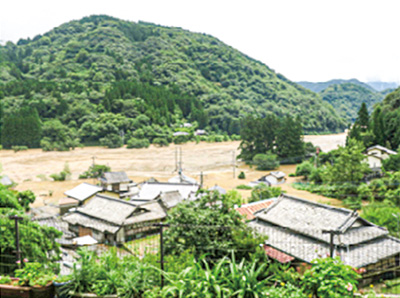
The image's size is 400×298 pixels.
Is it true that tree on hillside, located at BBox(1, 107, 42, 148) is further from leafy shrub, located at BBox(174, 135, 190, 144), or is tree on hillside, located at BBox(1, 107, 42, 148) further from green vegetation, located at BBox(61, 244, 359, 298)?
green vegetation, located at BBox(61, 244, 359, 298)

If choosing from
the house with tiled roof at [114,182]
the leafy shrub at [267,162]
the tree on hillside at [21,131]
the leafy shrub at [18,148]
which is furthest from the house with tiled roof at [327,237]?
the tree on hillside at [21,131]

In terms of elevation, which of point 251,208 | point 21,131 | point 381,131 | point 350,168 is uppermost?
point 381,131

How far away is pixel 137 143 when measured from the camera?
52.1 meters

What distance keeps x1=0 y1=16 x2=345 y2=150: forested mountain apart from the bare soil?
4939mm

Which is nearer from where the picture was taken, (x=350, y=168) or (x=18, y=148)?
(x=350, y=168)

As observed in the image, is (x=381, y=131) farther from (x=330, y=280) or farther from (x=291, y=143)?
(x=330, y=280)

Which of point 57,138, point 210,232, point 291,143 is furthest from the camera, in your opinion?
point 57,138

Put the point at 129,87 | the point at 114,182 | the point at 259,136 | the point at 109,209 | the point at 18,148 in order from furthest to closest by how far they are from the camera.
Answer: the point at 129,87 < the point at 18,148 < the point at 259,136 < the point at 114,182 < the point at 109,209

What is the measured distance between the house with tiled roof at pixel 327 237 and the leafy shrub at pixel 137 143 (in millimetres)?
43297

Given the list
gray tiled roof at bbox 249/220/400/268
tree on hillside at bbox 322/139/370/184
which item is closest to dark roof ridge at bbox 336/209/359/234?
gray tiled roof at bbox 249/220/400/268

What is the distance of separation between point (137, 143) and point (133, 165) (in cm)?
1302

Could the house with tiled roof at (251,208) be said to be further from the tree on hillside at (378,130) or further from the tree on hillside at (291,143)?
the tree on hillside at (291,143)

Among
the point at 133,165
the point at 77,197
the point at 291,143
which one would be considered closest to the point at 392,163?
the point at 291,143

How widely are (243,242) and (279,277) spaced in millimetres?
3044
